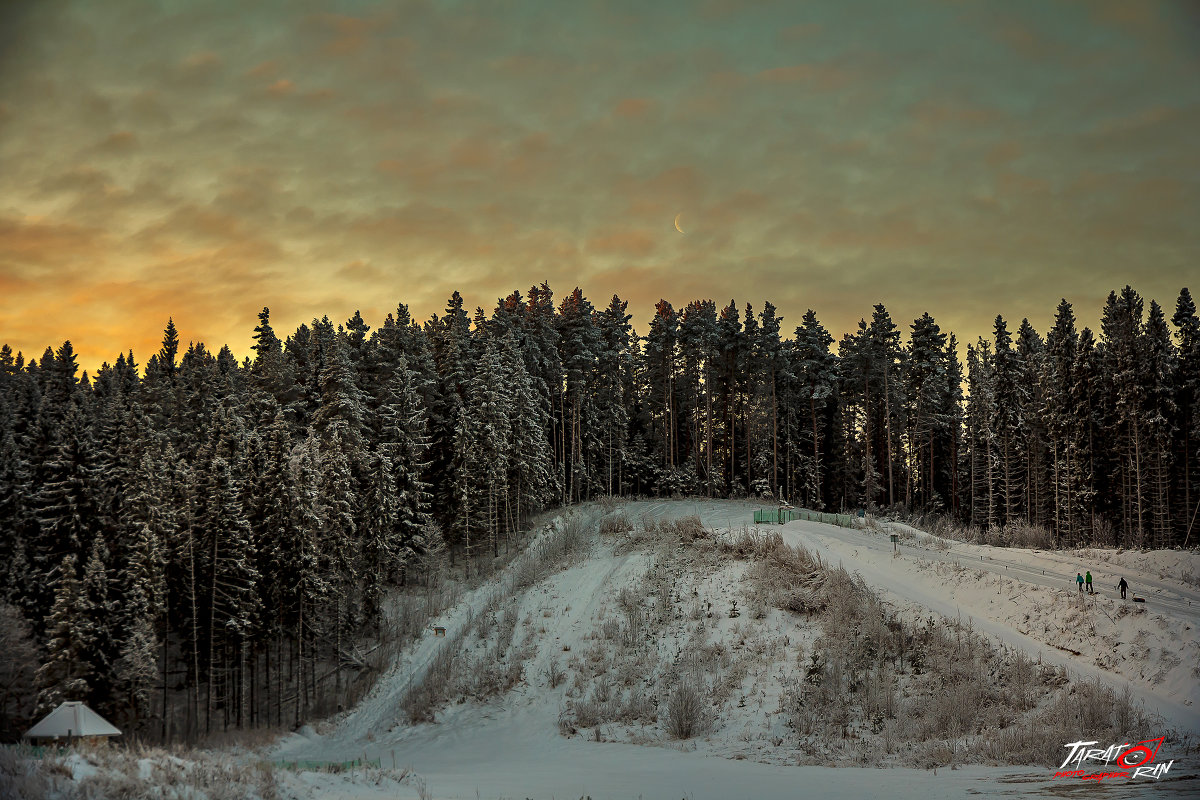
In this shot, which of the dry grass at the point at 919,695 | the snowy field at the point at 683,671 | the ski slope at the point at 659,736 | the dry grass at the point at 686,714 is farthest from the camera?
the dry grass at the point at 686,714

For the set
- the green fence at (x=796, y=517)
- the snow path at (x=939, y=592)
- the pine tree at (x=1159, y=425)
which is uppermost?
the pine tree at (x=1159, y=425)

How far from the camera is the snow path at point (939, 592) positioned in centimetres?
2273

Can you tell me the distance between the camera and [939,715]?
25.3m

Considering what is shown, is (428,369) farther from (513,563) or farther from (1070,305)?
(1070,305)

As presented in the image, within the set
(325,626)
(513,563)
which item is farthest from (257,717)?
(513,563)

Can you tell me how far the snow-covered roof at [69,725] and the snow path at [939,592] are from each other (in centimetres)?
3285

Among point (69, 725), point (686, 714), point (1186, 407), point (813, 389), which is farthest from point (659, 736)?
point (813, 389)

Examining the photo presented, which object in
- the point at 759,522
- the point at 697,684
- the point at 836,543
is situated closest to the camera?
the point at 697,684

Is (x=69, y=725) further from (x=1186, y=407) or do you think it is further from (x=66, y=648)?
(x=1186, y=407)

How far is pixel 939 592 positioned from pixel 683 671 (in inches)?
492

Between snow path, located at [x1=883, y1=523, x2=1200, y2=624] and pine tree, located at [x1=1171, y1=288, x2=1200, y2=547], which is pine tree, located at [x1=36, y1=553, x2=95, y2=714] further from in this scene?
pine tree, located at [x1=1171, y1=288, x2=1200, y2=547]

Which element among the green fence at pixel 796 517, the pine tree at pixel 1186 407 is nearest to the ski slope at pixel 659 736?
the green fence at pixel 796 517

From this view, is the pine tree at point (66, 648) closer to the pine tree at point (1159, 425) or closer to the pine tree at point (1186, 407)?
the pine tree at point (1159, 425)

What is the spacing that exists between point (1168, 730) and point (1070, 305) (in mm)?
54674
